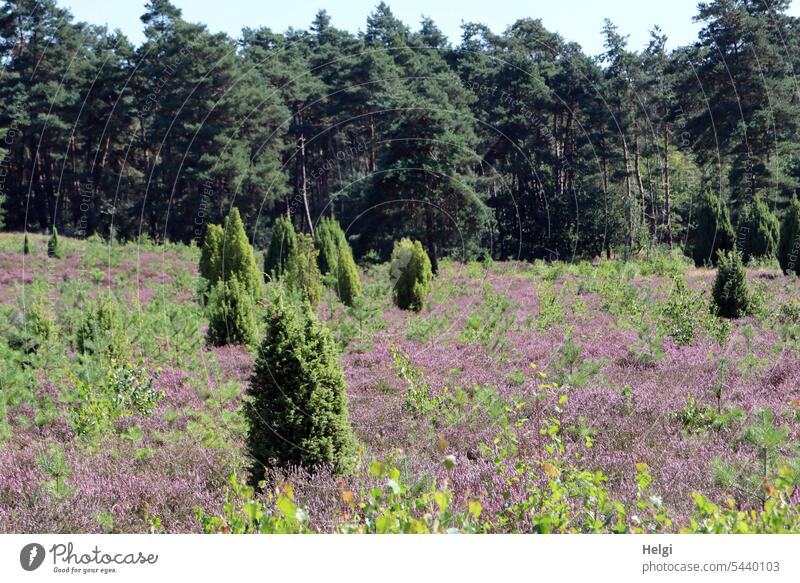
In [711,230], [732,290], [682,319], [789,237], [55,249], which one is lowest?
[682,319]

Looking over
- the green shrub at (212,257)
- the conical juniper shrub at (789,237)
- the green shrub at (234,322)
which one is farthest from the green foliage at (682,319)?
the green shrub at (212,257)

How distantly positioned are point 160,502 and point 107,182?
144 feet

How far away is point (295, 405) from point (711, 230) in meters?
25.7

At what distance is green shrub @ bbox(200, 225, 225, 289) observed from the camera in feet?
63.0

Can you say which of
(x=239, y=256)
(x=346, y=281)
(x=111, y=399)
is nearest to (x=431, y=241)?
(x=346, y=281)

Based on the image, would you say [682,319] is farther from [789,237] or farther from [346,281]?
[789,237]

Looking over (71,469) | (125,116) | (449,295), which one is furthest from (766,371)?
(125,116)

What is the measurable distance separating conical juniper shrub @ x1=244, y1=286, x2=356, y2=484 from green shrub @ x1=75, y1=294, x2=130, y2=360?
18.0 feet

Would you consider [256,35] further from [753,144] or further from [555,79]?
[753,144]

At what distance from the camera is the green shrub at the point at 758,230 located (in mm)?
27922

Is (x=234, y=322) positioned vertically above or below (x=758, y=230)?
below

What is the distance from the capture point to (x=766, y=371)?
32.2 ft

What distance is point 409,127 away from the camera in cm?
3058

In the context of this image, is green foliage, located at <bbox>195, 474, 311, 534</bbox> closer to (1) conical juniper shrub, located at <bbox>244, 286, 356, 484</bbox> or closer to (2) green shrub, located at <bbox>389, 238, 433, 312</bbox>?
(1) conical juniper shrub, located at <bbox>244, 286, 356, 484</bbox>
